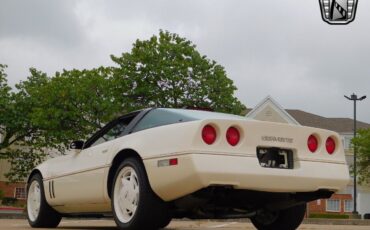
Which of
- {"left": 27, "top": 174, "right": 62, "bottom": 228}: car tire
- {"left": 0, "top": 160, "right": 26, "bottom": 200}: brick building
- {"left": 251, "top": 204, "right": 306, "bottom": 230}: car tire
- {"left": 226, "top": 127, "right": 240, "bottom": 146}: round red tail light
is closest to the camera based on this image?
{"left": 226, "top": 127, "right": 240, "bottom": 146}: round red tail light

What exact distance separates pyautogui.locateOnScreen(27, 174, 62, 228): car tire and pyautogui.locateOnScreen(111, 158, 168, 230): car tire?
1.87 meters

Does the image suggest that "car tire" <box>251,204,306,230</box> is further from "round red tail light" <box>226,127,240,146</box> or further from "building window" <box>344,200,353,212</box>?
"building window" <box>344,200,353,212</box>

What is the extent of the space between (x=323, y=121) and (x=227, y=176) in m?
56.8

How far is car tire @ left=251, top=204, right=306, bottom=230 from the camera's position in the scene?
21.4ft

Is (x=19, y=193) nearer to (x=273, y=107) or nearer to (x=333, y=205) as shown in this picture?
(x=273, y=107)

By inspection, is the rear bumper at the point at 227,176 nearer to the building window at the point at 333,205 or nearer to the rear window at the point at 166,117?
the rear window at the point at 166,117

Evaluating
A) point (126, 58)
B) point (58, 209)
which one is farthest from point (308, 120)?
point (58, 209)

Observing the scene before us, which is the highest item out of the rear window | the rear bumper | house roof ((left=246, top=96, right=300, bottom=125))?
house roof ((left=246, top=96, right=300, bottom=125))

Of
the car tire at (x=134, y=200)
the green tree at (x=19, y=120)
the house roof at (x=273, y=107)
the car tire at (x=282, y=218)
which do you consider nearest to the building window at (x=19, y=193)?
the green tree at (x=19, y=120)

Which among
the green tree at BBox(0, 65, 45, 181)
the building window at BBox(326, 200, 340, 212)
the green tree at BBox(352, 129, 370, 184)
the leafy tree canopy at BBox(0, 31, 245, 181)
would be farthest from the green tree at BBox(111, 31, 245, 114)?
the building window at BBox(326, 200, 340, 212)

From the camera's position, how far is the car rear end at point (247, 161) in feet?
16.8

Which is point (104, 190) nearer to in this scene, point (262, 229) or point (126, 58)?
point (262, 229)

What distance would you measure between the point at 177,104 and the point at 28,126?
28.6 feet

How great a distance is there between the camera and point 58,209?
7387 millimetres
